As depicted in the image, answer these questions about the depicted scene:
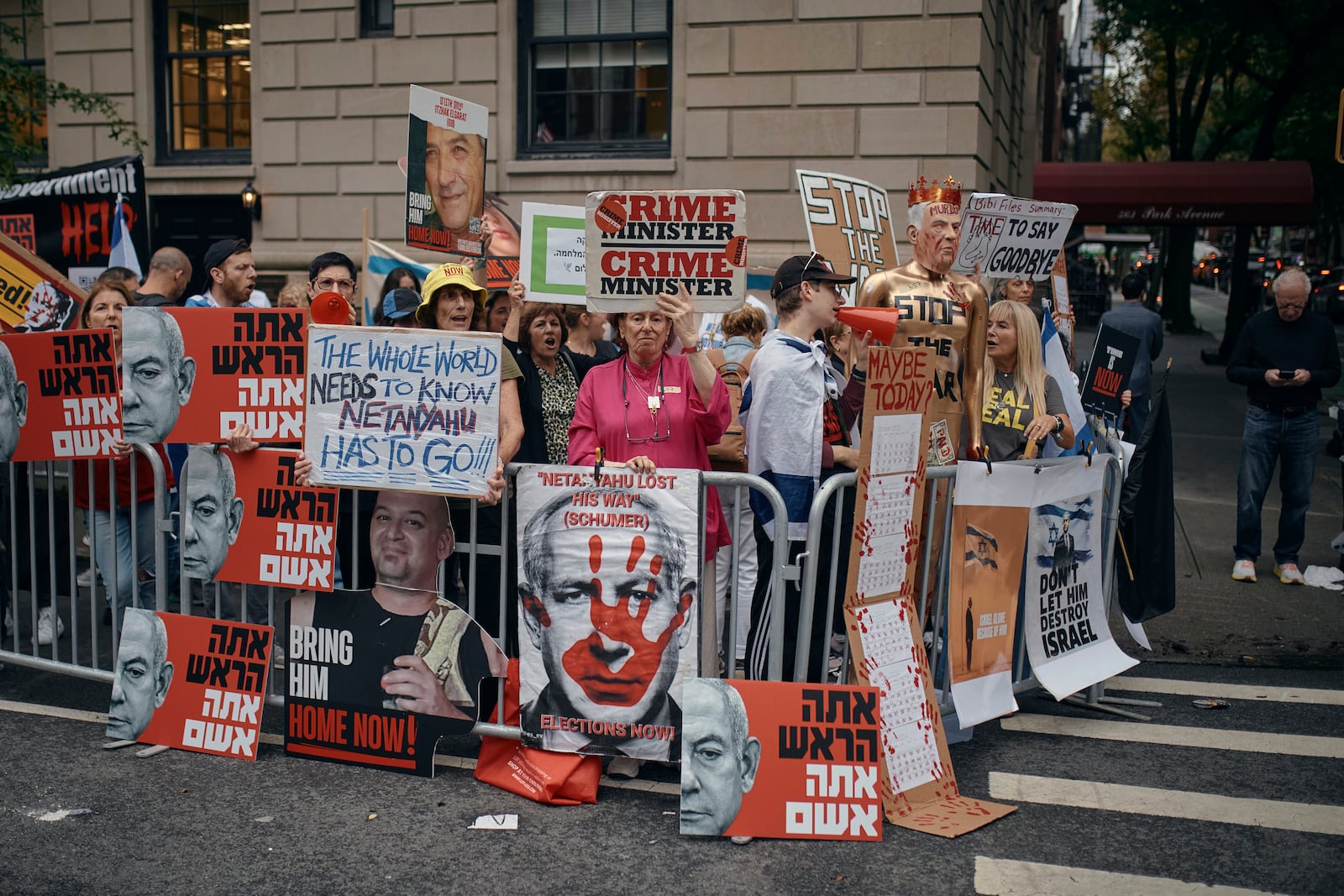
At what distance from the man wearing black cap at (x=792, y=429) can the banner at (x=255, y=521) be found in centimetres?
186

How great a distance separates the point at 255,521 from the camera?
5148 millimetres

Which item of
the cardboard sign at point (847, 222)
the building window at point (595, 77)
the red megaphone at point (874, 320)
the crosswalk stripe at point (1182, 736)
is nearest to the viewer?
the red megaphone at point (874, 320)

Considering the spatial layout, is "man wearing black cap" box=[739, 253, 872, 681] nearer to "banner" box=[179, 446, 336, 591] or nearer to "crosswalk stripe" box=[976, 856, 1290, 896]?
"crosswalk stripe" box=[976, 856, 1290, 896]

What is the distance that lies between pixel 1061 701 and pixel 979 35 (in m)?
8.67

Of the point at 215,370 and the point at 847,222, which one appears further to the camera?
the point at 847,222

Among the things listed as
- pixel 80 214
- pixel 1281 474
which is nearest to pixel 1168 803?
pixel 1281 474

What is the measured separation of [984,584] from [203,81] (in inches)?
538

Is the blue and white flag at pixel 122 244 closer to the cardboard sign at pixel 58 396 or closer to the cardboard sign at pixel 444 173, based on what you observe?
the cardboard sign at pixel 58 396

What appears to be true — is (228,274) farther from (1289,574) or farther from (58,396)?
(1289,574)

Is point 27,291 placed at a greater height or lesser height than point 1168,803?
greater

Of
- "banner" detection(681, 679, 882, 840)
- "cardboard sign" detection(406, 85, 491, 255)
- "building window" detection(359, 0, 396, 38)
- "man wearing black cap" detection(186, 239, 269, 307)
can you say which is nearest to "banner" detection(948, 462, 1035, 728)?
"banner" detection(681, 679, 882, 840)

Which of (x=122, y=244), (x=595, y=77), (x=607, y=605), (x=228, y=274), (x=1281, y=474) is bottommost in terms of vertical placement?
(x=607, y=605)

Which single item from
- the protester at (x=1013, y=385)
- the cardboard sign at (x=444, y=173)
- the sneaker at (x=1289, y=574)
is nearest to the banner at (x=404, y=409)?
the cardboard sign at (x=444, y=173)

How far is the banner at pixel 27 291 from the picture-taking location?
7.04m
